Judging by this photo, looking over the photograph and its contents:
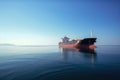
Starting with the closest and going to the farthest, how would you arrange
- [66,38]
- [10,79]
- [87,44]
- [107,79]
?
[107,79] < [10,79] < [87,44] < [66,38]

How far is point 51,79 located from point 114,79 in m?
6.62

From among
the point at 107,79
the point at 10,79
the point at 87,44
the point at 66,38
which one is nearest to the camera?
the point at 107,79

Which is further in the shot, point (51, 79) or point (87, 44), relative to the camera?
point (87, 44)

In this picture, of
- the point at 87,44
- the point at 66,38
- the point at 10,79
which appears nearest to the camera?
the point at 10,79

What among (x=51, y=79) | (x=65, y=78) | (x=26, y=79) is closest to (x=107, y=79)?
(x=65, y=78)

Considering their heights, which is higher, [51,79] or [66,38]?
[66,38]

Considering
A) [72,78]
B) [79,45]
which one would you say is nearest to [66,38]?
[79,45]

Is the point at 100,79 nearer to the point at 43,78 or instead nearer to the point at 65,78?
the point at 65,78

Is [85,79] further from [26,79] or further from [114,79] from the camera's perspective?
[26,79]

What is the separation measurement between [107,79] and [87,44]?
54.3 metres

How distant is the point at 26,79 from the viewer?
10828 millimetres

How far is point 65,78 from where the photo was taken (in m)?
10.9

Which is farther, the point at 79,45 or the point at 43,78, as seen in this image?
the point at 79,45

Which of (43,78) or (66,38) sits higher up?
(66,38)
